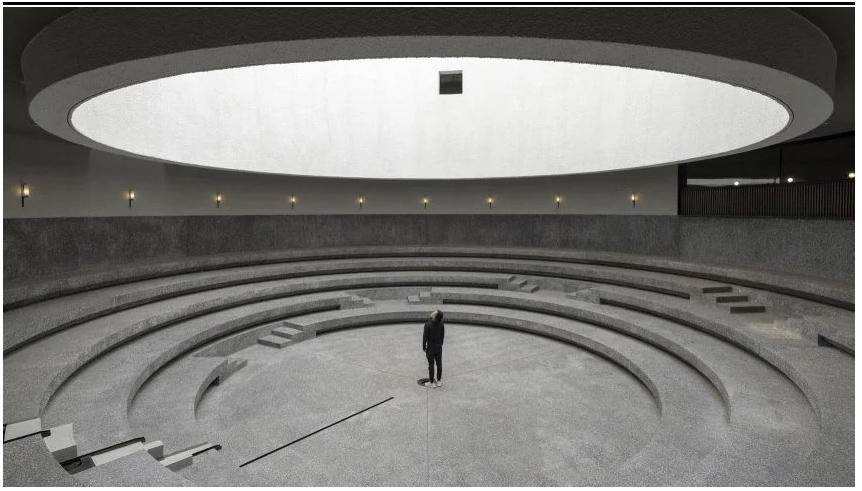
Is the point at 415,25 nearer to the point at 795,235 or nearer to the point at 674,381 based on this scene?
the point at 674,381

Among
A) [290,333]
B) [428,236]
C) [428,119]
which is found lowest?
[290,333]

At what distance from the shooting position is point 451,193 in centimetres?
1948

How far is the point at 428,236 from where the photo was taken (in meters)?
19.6

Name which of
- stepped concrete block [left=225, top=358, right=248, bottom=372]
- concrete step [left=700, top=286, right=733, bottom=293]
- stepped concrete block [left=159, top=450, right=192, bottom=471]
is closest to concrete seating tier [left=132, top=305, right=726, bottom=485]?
stepped concrete block [left=225, top=358, right=248, bottom=372]

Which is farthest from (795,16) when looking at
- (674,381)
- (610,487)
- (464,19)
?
(674,381)

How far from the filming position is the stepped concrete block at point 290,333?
11781mm

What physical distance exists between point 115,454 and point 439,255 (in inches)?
538

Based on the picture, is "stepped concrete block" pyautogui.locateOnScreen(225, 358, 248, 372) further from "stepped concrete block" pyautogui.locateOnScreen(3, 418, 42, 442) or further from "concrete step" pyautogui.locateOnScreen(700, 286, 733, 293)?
"concrete step" pyautogui.locateOnScreen(700, 286, 733, 293)

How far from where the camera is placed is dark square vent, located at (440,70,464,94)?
47.4 ft

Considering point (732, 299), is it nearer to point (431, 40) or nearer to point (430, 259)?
point (430, 259)

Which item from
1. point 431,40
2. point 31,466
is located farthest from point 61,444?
point 431,40

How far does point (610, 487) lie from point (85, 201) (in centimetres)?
1379

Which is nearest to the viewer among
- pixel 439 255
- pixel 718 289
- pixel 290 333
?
pixel 290 333

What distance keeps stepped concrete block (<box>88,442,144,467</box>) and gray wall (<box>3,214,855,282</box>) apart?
8358 mm
